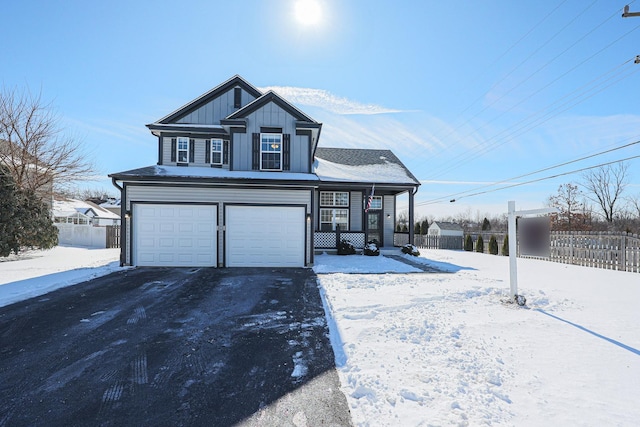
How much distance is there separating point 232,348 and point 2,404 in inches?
86.5

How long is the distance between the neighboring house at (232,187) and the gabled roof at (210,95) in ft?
0.14

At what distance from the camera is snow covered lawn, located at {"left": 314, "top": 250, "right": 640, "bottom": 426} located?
266 centimetres

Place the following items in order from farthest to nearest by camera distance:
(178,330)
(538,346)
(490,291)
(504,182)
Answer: (504,182) → (490,291) → (178,330) → (538,346)

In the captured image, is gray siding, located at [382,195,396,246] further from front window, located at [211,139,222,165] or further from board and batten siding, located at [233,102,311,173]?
front window, located at [211,139,222,165]

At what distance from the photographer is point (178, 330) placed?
470cm

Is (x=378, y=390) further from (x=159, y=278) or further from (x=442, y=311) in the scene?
(x=159, y=278)

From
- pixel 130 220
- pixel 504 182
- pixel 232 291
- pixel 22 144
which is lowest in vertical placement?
pixel 232 291

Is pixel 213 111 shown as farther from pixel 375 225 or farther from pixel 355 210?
pixel 375 225

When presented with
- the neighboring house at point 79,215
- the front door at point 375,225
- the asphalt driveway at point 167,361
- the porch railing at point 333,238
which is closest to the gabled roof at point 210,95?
the porch railing at point 333,238

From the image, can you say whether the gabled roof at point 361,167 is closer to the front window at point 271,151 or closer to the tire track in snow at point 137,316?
the front window at point 271,151

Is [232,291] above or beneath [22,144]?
beneath

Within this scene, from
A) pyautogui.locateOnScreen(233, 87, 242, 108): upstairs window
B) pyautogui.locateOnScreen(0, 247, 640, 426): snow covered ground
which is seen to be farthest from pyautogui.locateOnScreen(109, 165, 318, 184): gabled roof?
pyautogui.locateOnScreen(0, 247, 640, 426): snow covered ground

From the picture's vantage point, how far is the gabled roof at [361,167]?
1563 cm

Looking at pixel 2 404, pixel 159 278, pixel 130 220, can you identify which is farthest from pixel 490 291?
pixel 130 220
